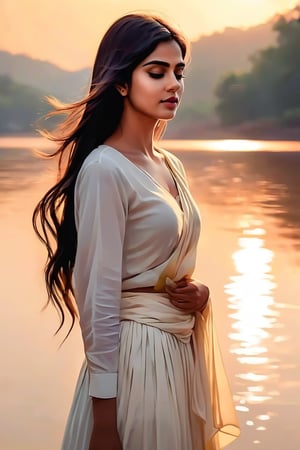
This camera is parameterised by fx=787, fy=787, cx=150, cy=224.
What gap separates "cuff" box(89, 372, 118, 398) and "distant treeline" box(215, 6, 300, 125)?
1024mm

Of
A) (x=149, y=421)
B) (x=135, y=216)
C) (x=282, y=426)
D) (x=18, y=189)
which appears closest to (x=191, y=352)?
(x=149, y=421)

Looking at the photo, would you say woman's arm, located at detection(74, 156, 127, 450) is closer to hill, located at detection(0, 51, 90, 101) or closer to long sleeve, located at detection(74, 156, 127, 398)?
long sleeve, located at detection(74, 156, 127, 398)

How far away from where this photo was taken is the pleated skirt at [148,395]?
131 cm

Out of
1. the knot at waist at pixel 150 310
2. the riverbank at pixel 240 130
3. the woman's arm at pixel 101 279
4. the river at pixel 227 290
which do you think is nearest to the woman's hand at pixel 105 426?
the woman's arm at pixel 101 279

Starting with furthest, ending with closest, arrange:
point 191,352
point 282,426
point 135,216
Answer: point 282,426 → point 191,352 → point 135,216

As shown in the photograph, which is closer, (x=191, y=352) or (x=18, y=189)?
(x=191, y=352)

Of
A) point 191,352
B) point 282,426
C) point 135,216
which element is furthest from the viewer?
point 282,426

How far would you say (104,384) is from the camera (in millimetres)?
1282

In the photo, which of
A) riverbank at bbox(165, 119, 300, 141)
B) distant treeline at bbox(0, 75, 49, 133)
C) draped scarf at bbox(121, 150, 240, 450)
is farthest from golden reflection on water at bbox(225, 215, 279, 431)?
distant treeline at bbox(0, 75, 49, 133)

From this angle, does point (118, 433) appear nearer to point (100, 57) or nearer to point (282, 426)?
point (100, 57)

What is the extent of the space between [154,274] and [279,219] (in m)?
0.87

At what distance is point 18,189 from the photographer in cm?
212

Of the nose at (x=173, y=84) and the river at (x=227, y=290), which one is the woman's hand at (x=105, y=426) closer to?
the nose at (x=173, y=84)

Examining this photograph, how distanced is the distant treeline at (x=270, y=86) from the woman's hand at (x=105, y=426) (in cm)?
104
